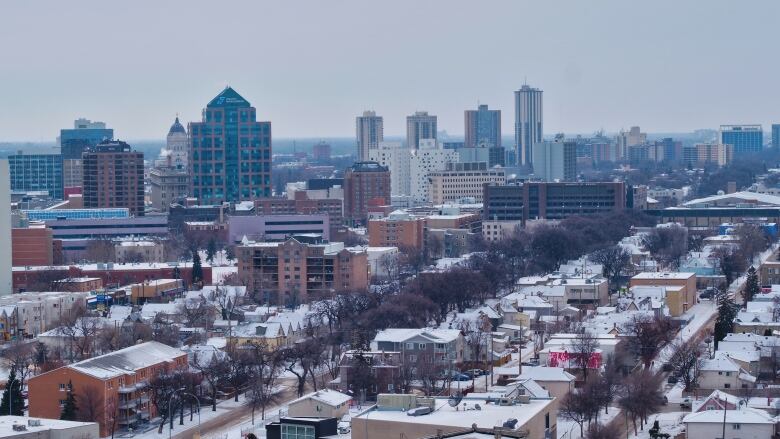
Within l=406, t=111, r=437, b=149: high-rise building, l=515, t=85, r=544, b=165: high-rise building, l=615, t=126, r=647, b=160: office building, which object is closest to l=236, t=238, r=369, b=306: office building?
l=406, t=111, r=437, b=149: high-rise building

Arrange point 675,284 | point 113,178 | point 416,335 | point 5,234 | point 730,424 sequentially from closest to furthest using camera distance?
1. point 730,424
2. point 416,335
3. point 675,284
4. point 5,234
5. point 113,178

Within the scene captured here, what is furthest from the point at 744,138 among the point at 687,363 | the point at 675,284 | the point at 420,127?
the point at 687,363

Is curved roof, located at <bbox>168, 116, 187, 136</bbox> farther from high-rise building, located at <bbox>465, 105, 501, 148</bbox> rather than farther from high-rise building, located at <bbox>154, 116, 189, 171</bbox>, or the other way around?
high-rise building, located at <bbox>465, 105, 501, 148</bbox>

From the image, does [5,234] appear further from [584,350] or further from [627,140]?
[627,140]

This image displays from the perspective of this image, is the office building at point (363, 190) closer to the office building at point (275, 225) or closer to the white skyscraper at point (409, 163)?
the white skyscraper at point (409, 163)

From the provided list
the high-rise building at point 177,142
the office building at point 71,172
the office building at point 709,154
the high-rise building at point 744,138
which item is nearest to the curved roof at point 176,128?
the high-rise building at point 177,142

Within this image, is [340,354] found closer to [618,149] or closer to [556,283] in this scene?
[556,283]

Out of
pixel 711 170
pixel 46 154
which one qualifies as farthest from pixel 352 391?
pixel 711 170
